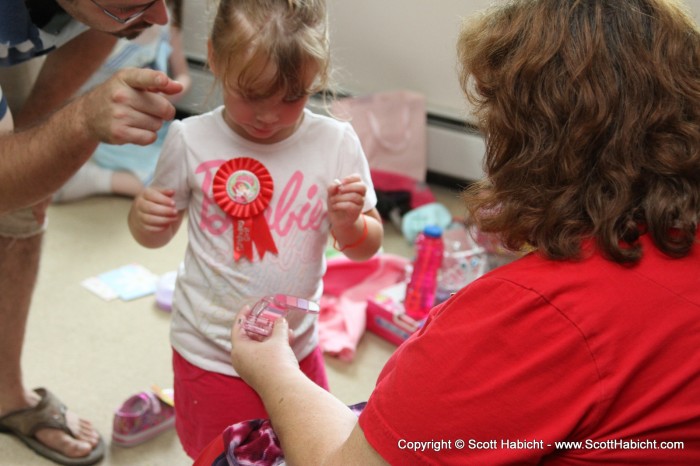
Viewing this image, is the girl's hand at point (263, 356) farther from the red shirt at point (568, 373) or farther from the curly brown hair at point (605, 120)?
the curly brown hair at point (605, 120)

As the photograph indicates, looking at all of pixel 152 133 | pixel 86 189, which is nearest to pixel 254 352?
pixel 152 133

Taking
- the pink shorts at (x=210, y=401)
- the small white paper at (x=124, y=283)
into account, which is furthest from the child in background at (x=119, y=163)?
the pink shorts at (x=210, y=401)

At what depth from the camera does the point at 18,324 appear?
1681 millimetres

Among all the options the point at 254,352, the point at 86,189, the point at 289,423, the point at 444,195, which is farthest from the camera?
the point at 444,195

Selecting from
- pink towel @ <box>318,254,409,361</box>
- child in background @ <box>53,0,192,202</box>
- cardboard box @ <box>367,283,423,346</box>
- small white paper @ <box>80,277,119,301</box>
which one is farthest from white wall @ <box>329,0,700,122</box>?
small white paper @ <box>80,277,119,301</box>

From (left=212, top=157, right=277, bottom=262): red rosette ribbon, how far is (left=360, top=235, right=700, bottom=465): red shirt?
568 millimetres

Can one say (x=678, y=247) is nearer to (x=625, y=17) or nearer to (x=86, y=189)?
(x=625, y=17)

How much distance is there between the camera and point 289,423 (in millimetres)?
1001

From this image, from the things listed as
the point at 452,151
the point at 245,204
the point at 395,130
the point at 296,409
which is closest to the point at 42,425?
the point at 245,204

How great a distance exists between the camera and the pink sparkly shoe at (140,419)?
173 centimetres

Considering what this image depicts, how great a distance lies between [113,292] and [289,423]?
153 cm

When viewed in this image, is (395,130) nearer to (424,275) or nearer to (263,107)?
(424,275)

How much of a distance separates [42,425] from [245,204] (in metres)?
0.84

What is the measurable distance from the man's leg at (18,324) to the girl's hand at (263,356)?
725mm
